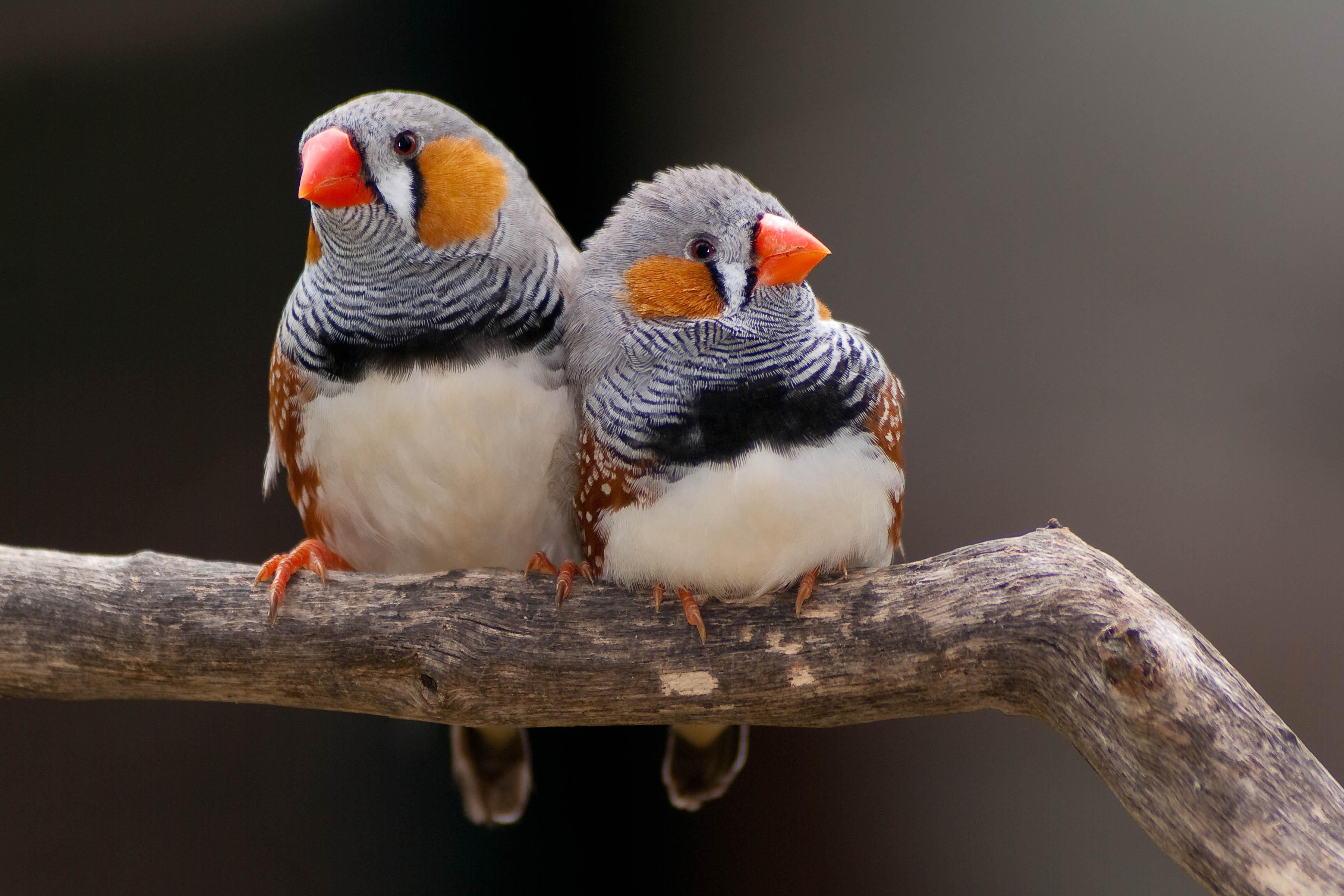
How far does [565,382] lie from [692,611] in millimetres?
389

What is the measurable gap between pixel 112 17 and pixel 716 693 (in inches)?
82.0

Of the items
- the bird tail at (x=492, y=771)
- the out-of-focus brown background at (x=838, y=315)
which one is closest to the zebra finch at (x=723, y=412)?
the bird tail at (x=492, y=771)

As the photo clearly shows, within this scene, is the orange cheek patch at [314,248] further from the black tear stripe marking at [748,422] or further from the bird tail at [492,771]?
the bird tail at [492,771]

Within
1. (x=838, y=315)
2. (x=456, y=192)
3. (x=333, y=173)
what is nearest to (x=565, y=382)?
(x=456, y=192)

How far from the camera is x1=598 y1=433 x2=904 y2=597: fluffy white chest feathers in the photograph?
135 cm

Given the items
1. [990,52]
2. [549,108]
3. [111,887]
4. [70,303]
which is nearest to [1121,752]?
[990,52]

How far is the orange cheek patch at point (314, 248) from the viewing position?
1572 mm

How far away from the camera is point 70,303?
246cm

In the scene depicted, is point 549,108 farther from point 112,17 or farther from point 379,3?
point 112,17

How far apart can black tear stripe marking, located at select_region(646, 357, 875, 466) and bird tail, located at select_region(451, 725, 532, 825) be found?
0.77 metres

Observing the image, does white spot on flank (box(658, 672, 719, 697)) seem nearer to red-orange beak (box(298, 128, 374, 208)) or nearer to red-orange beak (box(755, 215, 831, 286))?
red-orange beak (box(755, 215, 831, 286))

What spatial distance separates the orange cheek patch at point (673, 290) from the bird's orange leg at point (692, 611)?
0.38 meters

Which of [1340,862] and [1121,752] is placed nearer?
[1340,862]

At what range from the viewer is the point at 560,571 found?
151 centimetres
